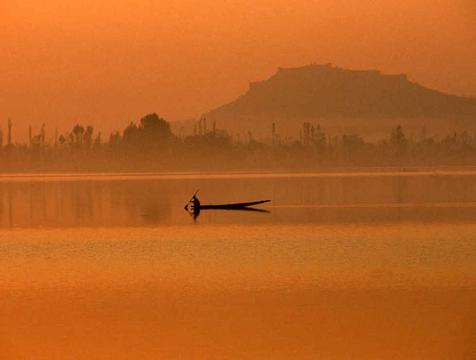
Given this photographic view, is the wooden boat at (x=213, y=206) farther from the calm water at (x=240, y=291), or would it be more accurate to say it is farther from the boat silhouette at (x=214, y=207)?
the calm water at (x=240, y=291)

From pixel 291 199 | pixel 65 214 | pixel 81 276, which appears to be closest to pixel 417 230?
pixel 81 276

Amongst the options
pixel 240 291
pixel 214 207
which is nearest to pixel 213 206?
pixel 214 207

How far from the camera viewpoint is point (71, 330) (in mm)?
23516

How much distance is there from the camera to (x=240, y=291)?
29.3 meters

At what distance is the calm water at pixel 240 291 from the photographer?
21859 millimetres

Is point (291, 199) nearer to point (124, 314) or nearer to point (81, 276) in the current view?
point (81, 276)

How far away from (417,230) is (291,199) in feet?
117

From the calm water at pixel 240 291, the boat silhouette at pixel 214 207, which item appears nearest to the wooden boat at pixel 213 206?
the boat silhouette at pixel 214 207

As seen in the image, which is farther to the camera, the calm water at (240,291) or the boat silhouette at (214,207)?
the boat silhouette at (214,207)

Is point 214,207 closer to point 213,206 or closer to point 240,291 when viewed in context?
point 213,206

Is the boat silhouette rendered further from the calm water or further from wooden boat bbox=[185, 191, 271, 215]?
the calm water

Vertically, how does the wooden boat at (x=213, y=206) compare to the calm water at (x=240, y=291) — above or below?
above

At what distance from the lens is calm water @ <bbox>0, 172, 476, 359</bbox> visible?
21859 millimetres

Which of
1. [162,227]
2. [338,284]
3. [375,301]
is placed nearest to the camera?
[375,301]
